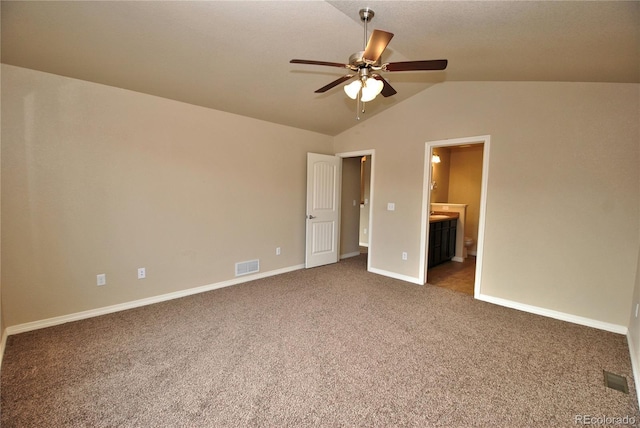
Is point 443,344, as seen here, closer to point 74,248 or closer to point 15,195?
point 74,248

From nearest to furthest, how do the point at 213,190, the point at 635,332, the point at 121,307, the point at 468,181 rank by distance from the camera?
1. the point at 635,332
2. the point at 121,307
3. the point at 213,190
4. the point at 468,181

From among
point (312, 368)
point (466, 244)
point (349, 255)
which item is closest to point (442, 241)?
point (466, 244)

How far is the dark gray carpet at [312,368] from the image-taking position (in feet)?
5.77

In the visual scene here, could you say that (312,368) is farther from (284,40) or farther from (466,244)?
(466,244)

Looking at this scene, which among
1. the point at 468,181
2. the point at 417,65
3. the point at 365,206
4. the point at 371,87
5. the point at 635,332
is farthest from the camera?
the point at 365,206

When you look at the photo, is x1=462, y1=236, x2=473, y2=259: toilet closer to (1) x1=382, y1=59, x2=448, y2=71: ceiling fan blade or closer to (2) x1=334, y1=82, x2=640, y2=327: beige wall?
(2) x1=334, y1=82, x2=640, y2=327: beige wall

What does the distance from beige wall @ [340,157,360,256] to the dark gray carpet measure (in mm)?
2532

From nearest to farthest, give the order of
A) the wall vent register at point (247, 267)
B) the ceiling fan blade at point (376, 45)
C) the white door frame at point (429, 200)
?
1. the ceiling fan blade at point (376, 45)
2. the white door frame at point (429, 200)
3. the wall vent register at point (247, 267)

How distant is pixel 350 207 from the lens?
19.7 feet

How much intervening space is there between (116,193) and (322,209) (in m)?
→ 3.03

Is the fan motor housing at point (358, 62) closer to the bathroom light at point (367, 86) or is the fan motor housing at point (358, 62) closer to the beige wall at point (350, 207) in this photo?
the bathroom light at point (367, 86)

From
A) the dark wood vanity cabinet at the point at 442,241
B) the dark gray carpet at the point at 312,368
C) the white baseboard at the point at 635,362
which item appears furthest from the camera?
the dark wood vanity cabinet at the point at 442,241

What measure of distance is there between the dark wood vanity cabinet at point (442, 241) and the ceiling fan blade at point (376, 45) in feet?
10.8

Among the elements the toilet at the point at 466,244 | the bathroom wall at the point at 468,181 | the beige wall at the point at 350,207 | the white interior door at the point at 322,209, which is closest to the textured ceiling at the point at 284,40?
the white interior door at the point at 322,209
